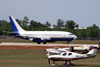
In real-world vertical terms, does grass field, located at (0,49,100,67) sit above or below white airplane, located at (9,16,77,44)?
below

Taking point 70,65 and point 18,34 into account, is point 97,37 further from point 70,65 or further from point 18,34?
point 70,65

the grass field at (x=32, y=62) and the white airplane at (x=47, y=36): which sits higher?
the white airplane at (x=47, y=36)

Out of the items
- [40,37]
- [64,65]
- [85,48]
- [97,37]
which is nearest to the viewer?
[64,65]

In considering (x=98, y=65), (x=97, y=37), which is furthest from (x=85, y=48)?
(x=97, y=37)

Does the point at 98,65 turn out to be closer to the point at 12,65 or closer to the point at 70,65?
the point at 70,65

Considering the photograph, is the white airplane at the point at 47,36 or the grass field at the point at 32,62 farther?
the white airplane at the point at 47,36

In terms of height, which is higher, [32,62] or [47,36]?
[47,36]

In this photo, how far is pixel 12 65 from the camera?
4175 centimetres

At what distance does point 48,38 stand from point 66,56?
64.4 m

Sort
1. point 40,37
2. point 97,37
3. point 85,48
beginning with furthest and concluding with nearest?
point 97,37 < point 40,37 < point 85,48

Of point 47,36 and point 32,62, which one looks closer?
point 32,62

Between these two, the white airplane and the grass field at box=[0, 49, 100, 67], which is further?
the white airplane

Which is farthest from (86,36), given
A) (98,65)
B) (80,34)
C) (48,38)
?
(98,65)

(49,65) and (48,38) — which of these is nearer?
(49,65)
